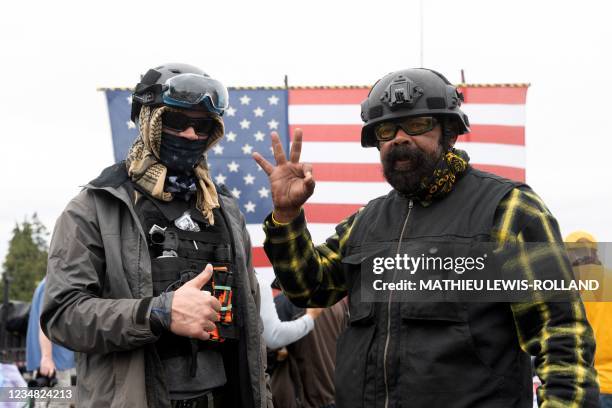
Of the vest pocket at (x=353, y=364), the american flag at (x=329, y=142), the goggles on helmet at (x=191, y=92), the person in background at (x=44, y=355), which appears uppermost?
the american flag at (x=329, y=142)

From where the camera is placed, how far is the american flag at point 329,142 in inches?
328

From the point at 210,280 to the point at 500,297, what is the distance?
130 centimetres

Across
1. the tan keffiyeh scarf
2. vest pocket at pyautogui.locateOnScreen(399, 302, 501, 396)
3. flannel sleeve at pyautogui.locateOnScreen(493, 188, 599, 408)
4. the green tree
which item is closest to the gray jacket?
the tan keffiyeh scarf

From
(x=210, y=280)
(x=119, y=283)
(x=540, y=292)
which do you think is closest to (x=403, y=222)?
(x=540, y=292)

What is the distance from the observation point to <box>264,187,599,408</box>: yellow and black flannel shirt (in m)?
2.27

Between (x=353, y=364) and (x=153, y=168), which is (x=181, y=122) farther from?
(x=353, y=364)

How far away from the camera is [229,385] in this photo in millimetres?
3111

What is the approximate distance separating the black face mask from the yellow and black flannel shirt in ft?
2.07

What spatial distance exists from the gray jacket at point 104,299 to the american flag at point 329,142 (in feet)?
17.4

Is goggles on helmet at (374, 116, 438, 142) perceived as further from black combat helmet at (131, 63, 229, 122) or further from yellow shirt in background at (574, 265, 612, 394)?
yellow shirt in background at (574, 265, 612, 394)

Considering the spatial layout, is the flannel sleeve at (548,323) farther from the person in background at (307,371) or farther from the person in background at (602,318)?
the person in background at (307,371)

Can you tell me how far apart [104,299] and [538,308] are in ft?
5.47

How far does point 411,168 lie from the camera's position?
2738 mm

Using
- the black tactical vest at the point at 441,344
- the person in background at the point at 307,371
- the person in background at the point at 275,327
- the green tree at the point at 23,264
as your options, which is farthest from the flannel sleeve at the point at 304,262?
the green tree at the point at 23,264
